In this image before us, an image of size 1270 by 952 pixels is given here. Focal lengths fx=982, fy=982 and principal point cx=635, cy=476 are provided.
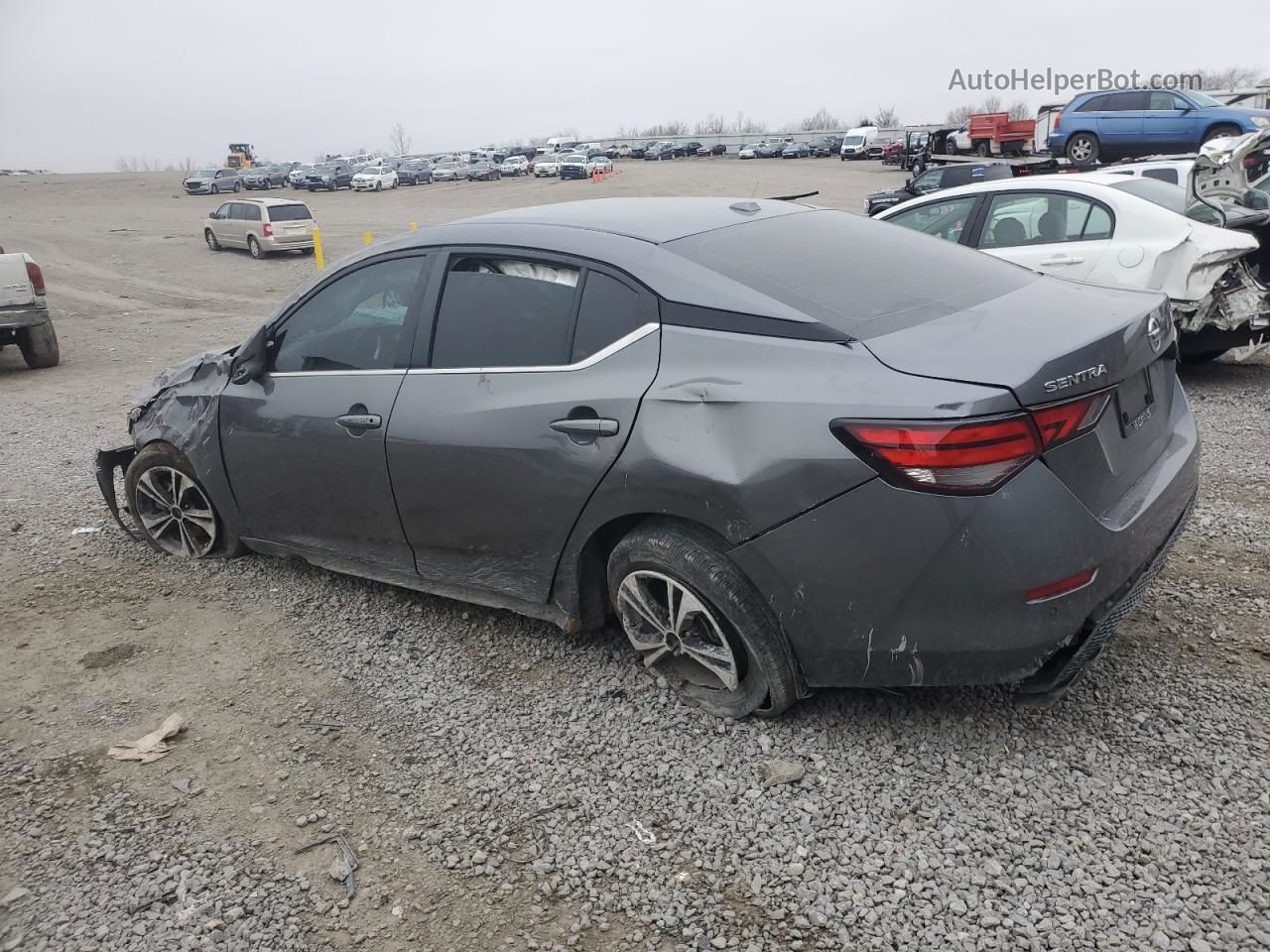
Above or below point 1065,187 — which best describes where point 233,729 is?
below

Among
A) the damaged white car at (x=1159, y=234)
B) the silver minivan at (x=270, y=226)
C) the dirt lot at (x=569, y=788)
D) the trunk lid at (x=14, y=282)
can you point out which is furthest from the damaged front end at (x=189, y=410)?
the silver minivan at (x=270, y=226)

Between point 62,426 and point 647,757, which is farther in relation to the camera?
point 62,426

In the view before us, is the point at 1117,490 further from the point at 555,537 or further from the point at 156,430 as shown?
the point at 156,430

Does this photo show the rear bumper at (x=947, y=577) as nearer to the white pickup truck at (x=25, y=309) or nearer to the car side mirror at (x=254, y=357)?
the car side mirror at (x=254, y=357)

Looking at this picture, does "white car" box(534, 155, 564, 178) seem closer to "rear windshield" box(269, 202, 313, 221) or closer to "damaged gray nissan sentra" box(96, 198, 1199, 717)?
"rear windshield" box(269, 202, 313, 221)

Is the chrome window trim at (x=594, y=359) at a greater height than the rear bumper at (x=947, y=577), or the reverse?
the chrome window trim at (x=594, y=359)

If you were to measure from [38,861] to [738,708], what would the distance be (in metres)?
2.18

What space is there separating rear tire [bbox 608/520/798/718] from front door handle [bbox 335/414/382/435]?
3.80 feet

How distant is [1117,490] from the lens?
2930mm

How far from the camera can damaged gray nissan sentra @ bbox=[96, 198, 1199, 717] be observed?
270 centimetres

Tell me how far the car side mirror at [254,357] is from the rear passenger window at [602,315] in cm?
173

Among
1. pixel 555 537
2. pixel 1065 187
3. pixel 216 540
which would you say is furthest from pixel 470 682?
pixel 1065 187

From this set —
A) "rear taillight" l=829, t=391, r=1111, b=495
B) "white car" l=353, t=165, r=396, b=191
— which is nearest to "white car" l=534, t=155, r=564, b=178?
"white car" l=353, t=165, r=396, b=191

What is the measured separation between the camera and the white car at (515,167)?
63.1 metres
